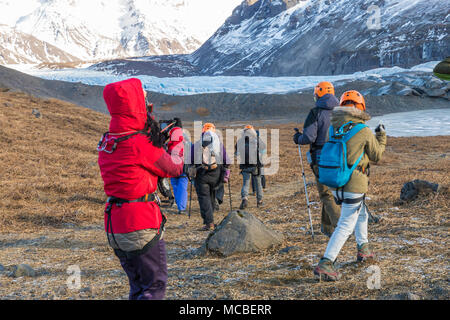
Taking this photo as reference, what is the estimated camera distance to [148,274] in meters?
3.54

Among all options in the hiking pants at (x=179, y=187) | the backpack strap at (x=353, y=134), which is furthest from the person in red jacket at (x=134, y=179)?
the hiking pants at (x=179, y=187)

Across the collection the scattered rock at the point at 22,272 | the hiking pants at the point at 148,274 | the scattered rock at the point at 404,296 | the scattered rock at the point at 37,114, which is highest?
the scattered rock at the point at 37,114

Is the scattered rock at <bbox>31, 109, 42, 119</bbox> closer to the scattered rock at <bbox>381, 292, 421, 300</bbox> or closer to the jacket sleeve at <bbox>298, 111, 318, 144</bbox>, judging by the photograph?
the jacket sleeve at <bbox>298, 111, 318, 144</bbox>

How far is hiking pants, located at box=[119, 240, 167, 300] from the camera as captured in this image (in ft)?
11.6

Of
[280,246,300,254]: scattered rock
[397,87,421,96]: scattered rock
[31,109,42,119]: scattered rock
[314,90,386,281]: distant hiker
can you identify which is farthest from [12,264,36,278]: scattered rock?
[397,87,421,96]: scattered rock

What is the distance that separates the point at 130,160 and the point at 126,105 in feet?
1.56

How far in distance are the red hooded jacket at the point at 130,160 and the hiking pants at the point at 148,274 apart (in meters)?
0.26

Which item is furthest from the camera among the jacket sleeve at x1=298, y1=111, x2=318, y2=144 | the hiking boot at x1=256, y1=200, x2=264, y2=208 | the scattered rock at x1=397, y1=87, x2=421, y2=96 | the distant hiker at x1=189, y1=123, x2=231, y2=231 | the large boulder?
the scattered rock at x1=397, y1=87, x2=421, y2=96

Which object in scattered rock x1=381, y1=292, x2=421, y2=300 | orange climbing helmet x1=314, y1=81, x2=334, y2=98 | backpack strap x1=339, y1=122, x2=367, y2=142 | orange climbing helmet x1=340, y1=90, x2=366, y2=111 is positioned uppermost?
orange climbing helmet x1=314, y1=81, x2=334, y2=98

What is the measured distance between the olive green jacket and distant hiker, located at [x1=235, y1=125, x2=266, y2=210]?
6.38 meters

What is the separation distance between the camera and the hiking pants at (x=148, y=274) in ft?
11.6

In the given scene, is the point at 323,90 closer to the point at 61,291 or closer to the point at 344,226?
the point at 344,226

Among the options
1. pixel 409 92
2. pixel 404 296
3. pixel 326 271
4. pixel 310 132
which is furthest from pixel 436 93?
pixel 404 296

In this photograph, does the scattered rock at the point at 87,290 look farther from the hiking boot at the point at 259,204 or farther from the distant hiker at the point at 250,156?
the hiking boot at the point at 259,204
